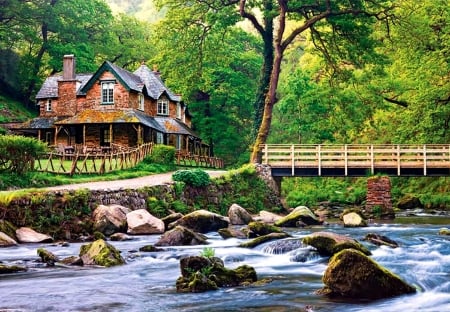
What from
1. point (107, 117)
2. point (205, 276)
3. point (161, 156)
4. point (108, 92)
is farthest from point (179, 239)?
point (108, 92)

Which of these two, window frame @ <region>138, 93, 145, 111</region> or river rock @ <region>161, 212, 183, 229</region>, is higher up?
window frame @ <region>138, 93, 145, 111</region>

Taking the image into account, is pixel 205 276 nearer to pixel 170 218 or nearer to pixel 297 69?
pixel 170 218

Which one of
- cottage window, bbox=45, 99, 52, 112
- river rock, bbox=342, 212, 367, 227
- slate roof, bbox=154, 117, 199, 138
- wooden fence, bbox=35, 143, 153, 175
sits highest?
cottage window, bbox=45, 99, 52, 112

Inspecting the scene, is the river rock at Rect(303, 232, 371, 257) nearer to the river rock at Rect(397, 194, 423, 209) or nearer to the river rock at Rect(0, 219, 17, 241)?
the river rock at Rect(0, 219, 17, 241)

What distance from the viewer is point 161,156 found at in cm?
4000

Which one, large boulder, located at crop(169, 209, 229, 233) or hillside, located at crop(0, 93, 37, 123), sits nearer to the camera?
large boulder, located at crop(169, 209, 229, 233)

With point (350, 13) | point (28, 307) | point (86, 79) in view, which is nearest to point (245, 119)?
point (86, 79)

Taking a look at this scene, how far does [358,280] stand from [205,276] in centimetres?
295

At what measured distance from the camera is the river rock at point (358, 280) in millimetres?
10320

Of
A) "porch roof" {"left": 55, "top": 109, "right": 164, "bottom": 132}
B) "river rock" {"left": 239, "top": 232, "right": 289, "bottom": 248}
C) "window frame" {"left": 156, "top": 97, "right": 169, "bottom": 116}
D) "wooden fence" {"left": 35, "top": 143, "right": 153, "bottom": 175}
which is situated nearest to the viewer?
"river rock" {"left": 239, "top": 232, "right": 289, "bottom": 248}

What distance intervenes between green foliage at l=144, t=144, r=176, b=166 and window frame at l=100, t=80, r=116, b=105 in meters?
9.82

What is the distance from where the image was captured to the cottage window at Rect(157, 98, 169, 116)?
178 feet

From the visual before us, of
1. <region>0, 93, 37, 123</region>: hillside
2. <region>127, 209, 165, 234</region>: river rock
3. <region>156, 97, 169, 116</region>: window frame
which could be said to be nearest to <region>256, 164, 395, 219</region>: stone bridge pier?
<region>127, 209, 165, 234</region>: river rock

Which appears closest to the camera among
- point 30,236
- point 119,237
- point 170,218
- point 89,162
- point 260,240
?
point 260,240
